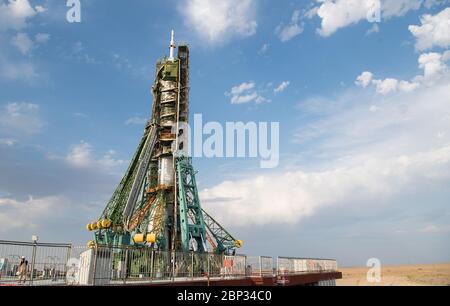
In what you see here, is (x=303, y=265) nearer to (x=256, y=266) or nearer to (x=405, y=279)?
(x=256, y=266)

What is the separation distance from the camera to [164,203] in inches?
1869

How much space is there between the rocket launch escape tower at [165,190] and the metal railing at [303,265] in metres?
10.4

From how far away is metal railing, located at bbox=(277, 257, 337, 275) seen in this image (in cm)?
3478

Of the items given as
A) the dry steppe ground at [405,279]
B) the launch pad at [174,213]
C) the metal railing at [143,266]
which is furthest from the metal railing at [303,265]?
the dry steppe ground at [405,279]

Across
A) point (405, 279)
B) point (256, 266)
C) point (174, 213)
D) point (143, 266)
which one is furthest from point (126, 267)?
point (405, 279)

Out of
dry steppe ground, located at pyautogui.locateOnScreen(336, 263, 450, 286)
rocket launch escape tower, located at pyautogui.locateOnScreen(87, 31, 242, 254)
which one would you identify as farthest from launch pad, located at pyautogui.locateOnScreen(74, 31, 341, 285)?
dry steppe ground, located at pyautogui.locateOnScreen(336, 263, 450, 286)

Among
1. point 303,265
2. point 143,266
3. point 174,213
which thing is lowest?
point 303,265

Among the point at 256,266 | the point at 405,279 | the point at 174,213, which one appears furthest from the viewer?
the point at 405,279

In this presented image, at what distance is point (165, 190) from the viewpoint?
4828cm

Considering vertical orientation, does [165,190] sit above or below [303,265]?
above

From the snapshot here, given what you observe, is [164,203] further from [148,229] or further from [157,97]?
[157,97]

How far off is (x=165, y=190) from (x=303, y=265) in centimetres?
2028
